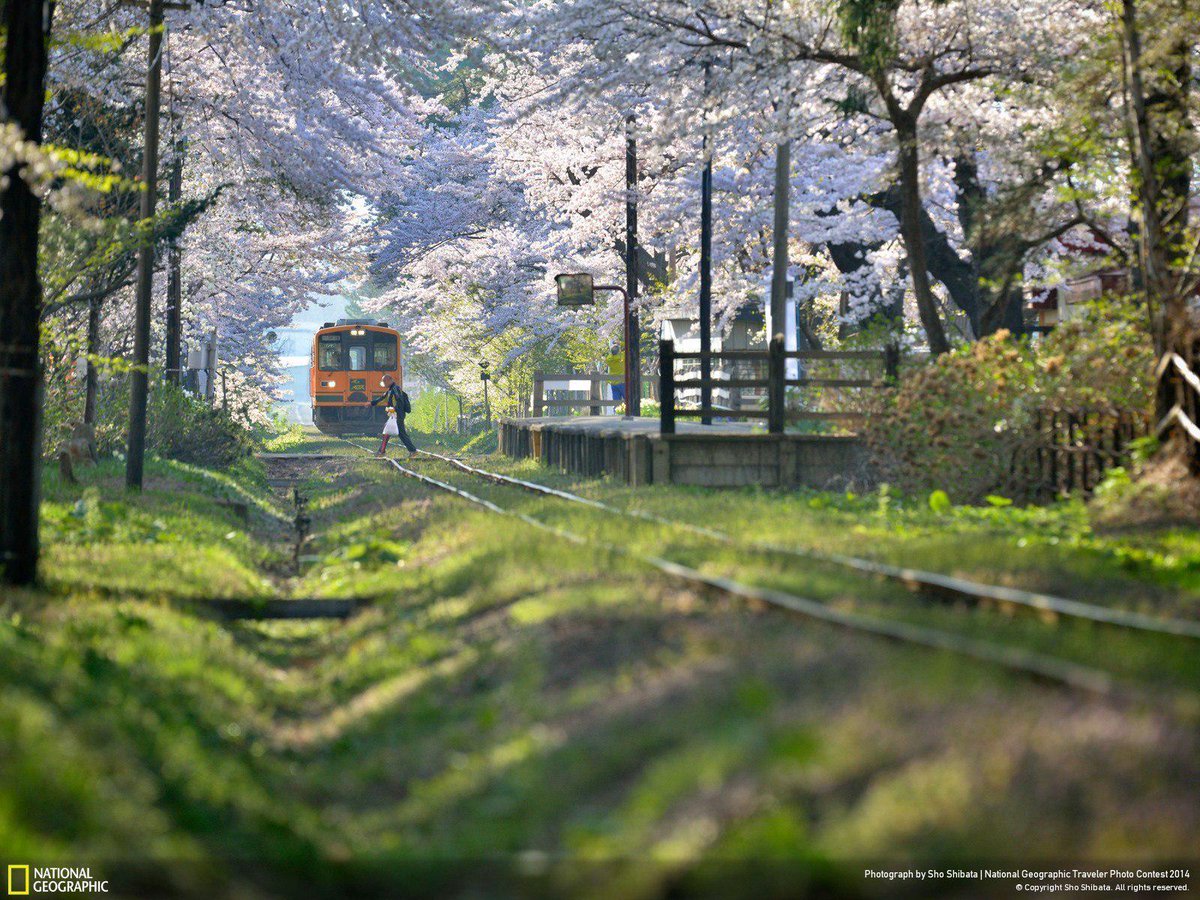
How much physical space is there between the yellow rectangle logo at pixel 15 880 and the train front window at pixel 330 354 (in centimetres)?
4524

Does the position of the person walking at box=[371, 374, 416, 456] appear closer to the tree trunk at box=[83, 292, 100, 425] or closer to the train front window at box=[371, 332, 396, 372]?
the tree trunk at box=[83, 292, 100, 425]

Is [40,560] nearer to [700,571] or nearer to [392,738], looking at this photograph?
[700,571]

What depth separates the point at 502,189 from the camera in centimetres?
4578

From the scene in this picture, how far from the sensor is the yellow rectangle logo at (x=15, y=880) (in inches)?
150

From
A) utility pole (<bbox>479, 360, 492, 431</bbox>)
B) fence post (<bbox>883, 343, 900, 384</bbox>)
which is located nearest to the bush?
fence post (<bbox>883, 343, 900, 384</bbox>)

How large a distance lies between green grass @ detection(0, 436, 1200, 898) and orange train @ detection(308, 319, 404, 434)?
39.2 metres

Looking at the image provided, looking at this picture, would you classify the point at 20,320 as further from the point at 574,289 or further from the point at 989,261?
the point at 574,289

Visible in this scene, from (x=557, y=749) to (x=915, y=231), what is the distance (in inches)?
564

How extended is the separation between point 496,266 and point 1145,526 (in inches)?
1276

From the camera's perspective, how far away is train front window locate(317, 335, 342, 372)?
48406 mm

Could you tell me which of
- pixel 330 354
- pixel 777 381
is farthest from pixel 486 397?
pixel 777 381

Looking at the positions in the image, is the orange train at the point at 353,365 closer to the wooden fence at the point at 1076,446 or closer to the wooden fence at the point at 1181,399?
the wooden fence at the point at 1076,446

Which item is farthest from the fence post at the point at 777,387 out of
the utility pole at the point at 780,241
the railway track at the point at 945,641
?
the railway track at the point at 945,641

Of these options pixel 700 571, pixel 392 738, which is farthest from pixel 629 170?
pixel 392 738
